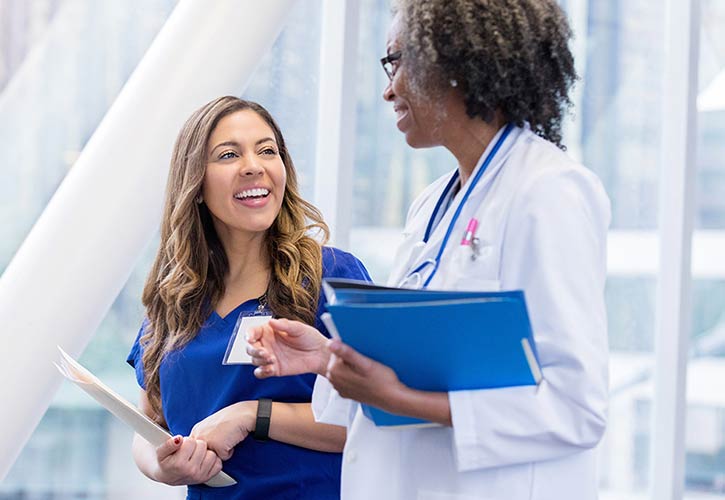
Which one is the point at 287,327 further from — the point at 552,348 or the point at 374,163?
the point at 374,163

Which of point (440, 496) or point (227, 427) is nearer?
point (440, 496)

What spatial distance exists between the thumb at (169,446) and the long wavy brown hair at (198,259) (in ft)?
0.84

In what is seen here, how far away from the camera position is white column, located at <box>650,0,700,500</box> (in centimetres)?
367

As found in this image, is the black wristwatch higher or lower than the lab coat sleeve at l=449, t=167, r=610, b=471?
lower

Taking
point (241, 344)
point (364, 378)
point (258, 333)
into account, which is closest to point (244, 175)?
point (241, 344)

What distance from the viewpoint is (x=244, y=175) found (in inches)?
84.0

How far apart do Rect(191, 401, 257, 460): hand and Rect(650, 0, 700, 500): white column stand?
7.36 ft

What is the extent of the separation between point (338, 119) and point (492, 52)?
1.87 meters

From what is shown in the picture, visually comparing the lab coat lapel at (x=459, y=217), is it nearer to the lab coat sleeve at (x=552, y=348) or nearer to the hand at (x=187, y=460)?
the lab coat sleeve at (x=552, y=348)

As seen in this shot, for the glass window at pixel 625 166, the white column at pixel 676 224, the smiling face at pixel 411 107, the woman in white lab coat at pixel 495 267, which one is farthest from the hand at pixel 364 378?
the white column at pixel 676 224

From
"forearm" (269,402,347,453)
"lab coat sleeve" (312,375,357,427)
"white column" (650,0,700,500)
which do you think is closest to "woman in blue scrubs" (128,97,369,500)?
"forearm" (269,402,347,453)

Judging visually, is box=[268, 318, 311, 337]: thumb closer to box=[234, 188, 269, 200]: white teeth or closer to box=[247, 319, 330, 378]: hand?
box=[247, 319, 330, 378]: hand

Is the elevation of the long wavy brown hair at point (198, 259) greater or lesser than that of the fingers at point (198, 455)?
greater

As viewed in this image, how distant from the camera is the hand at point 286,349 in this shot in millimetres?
1535
